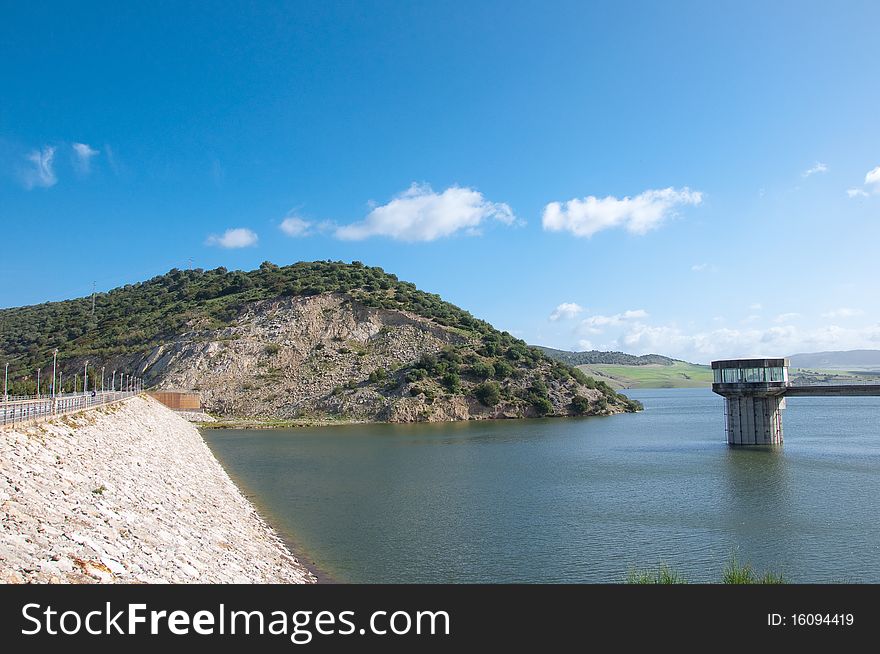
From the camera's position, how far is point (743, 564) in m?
22.8

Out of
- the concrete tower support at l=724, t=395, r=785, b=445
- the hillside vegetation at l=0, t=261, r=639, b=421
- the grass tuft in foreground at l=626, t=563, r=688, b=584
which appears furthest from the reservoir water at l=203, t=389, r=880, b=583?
the hillside vegetation at l=0, t=261, r=639, b=421

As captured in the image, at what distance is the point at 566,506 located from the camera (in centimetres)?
3416

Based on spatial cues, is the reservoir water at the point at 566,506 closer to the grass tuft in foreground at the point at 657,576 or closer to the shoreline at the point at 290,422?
the grass tuft in foreground at the point at 657,576

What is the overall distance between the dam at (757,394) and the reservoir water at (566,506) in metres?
2.51

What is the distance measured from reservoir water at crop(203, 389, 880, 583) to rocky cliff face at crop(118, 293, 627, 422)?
115 ft

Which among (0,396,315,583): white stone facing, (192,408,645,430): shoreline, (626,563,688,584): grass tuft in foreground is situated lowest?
(192,408,645,430): shoreline

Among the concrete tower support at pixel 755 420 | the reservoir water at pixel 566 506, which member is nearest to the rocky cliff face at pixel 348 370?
the reservoir water at pixel 566 506

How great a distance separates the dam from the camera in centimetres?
6306

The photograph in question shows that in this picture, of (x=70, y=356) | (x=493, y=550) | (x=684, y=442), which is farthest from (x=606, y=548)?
(x=70, y=356)

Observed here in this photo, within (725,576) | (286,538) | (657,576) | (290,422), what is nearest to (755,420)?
(725,576)

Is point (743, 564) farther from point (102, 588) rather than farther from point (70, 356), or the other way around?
point (70, 356)

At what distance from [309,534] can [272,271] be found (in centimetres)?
14018

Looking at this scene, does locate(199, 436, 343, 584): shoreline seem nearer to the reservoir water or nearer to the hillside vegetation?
the reservoir water

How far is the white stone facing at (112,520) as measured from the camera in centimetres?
1442
